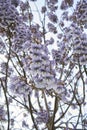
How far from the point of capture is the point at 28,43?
6.49 m

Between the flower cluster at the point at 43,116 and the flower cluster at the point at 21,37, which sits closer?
the flower cluster at the point at 21,37

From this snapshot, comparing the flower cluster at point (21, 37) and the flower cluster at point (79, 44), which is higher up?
the flower cluster at point (21, 37)

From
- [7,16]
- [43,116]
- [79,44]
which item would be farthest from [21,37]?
[43,116]

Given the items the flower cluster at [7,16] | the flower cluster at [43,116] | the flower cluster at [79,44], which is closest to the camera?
the flower cluster at [79,44]

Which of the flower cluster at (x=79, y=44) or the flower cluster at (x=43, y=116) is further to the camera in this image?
the flower cluster at (x=43, y=116)

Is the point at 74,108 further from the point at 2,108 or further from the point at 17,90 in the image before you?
the point at 17,90

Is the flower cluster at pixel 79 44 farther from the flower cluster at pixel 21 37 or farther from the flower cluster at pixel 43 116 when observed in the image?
the flower cluster at pixel 43 116

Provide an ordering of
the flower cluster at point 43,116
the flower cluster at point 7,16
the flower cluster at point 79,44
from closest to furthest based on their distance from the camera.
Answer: the flower cluster at point 79,44
the flower cluster at point 7,16
the flower cluster at point 43,116

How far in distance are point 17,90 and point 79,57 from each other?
132 cm

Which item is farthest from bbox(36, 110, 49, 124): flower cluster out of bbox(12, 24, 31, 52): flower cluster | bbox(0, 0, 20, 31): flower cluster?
bbox(0, 0, 20, 31): flower cluster

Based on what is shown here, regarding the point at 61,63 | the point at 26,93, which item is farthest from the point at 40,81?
the point at 61,63

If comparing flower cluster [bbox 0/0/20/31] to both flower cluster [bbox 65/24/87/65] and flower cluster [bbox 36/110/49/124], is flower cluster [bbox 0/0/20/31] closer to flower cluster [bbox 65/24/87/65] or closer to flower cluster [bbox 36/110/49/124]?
flower cluster [bbox 65/24/87/65]

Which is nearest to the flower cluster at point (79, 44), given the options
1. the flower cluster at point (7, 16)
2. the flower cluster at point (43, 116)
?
the flower cluster at point (7, 16)

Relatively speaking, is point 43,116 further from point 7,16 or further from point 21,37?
point 7,16
